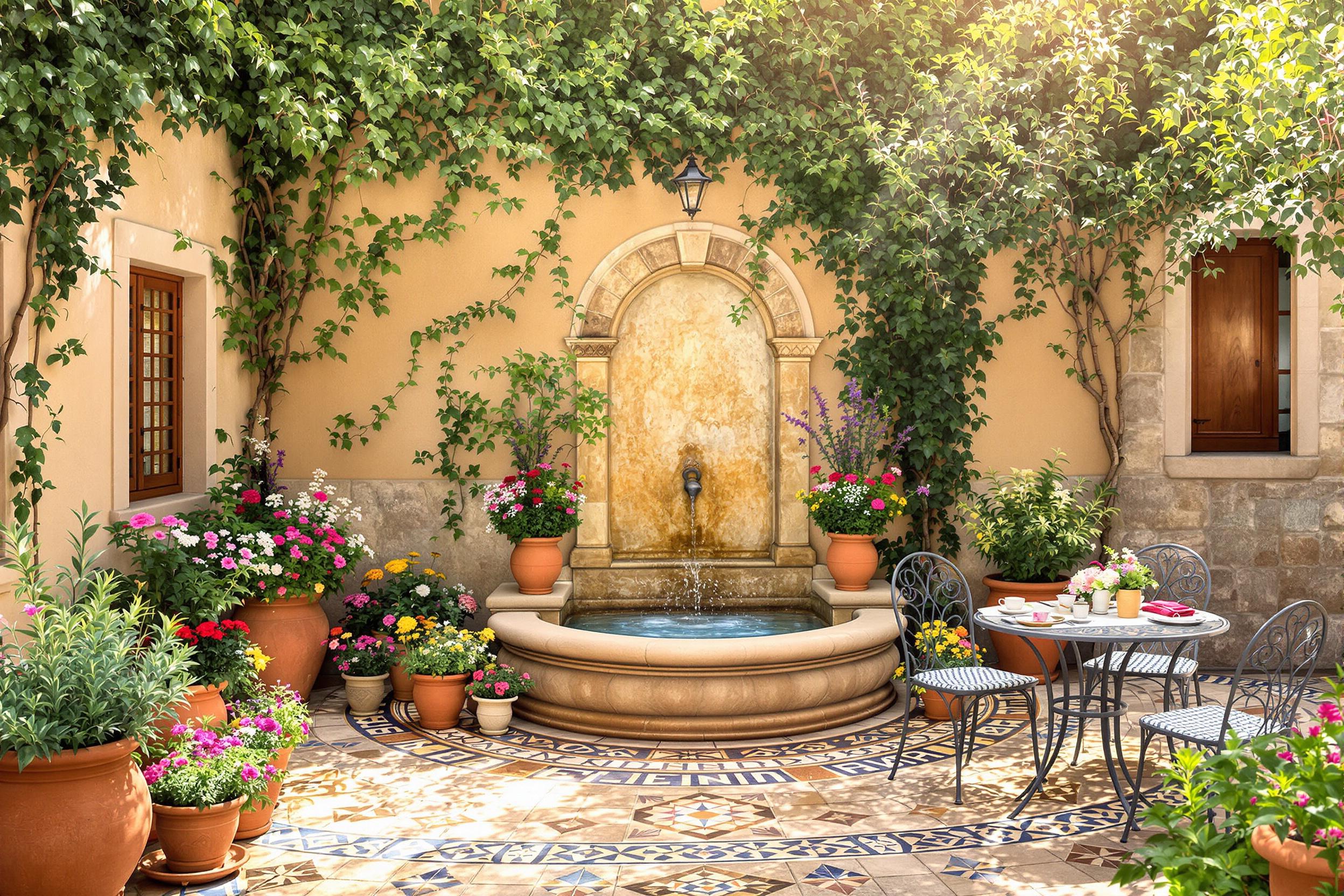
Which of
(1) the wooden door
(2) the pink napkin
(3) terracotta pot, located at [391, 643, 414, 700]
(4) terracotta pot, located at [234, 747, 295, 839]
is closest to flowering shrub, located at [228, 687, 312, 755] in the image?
(4) terracotta pot, located at [234, 747, 295, 839]

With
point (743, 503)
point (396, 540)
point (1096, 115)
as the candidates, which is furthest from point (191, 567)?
point (1096, 115)

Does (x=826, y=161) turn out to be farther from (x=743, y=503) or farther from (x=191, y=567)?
(x=191, y=567)

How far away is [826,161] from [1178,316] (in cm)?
253

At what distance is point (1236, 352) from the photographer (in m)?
7.28

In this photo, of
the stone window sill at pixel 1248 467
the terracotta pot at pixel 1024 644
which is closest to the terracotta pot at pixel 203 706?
the terracotta pot at pixel 1024 644

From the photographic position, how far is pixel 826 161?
22.1 feet

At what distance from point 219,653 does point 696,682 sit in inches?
88.9

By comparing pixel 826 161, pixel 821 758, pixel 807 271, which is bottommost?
pixel 821 758

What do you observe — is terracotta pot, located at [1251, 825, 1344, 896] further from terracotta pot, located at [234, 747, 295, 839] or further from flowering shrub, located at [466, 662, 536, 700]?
flowering shrub, located at [466, 662, 536, 700]

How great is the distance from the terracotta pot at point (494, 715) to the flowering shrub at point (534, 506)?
108 centimetres

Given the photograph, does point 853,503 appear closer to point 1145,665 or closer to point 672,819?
point 1145,665

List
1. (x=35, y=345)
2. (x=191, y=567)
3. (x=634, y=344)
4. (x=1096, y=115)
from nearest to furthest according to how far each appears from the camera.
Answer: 1. (x=35, y=345)
2. (x=191, y=567)
3. (x=1096, y=115)
4. (x=634, y=344)

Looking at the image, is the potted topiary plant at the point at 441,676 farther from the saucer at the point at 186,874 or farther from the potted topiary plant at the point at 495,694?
the saucer at the point at 186,874

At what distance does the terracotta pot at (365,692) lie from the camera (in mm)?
6039
